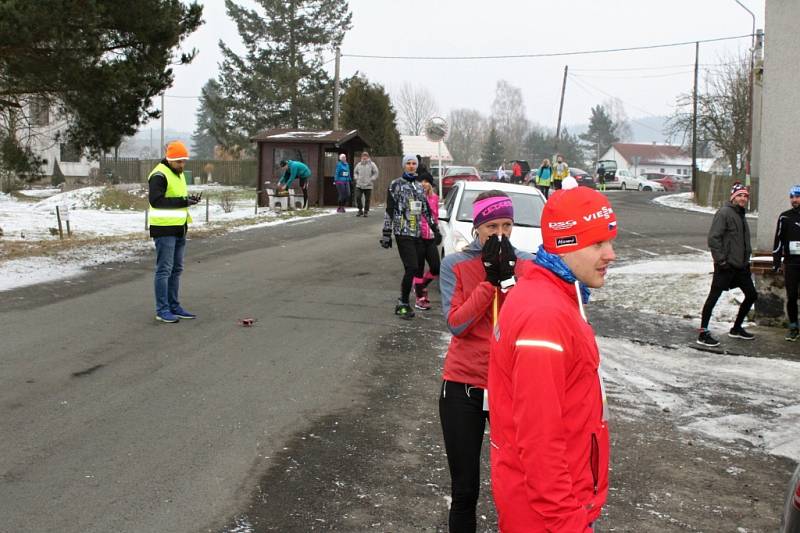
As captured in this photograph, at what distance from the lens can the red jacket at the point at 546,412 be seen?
240 centimetres

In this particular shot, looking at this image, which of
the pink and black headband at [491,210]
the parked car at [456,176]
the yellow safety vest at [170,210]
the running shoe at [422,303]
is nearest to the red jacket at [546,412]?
the pink and black headband at [491,210]

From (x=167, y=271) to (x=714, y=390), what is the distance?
600cm

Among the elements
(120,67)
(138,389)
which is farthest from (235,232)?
(138,389)

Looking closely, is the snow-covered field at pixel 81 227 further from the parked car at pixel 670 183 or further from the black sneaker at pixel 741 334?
the parked car at pixel 670 183

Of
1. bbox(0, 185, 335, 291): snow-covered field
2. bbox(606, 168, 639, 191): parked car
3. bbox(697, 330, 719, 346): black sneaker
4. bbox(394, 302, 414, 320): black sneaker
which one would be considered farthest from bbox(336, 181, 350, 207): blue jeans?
bbox(606, 168, 639, 191): parked car

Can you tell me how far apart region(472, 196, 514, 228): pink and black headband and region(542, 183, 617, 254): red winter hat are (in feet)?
5.59

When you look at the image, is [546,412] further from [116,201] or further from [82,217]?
[116,201]

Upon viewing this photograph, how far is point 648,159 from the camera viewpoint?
431 ft

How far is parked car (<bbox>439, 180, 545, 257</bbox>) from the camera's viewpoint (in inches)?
448

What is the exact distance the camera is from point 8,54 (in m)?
13.6

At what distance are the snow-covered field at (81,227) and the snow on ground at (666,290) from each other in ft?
28.1

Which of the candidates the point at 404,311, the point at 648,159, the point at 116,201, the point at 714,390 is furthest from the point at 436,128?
the point at 648,159

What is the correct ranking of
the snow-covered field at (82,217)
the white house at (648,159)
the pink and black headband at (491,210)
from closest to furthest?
the pink and black headband at (491,210) → the snow-covered field at (82,217) → the white house at (648,159)

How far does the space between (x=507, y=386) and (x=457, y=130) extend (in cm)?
14349
